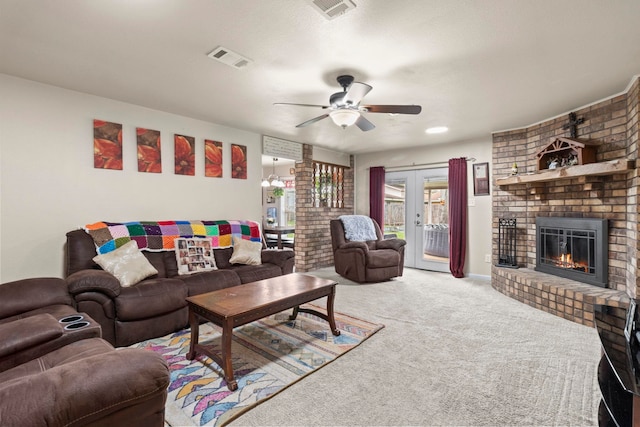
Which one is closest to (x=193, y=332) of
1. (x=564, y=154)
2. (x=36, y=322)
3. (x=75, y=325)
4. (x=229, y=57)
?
(x=75, y=325)

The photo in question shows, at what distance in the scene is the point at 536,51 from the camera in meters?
2.28

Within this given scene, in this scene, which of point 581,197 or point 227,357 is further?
point 581,197

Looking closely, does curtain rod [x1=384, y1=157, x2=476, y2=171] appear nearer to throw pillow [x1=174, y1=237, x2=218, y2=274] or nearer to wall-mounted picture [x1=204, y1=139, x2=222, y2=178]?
A: wall-mounted picture [x1=204, y1=139, x2=222, y2=178]

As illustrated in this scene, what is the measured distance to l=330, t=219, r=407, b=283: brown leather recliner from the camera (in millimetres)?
4668

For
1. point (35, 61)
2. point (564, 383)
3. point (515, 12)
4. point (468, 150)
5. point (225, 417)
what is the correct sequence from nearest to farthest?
point (225, 417) → point (515, 12) → point (564, 383) → point (35, 61) → point (468, 150)

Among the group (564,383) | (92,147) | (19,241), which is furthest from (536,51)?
(19,241)

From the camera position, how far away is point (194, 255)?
11.3 ft

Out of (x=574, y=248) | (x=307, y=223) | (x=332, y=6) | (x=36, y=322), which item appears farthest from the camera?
(x=307, y=223)

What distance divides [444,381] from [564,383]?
779 millimetres

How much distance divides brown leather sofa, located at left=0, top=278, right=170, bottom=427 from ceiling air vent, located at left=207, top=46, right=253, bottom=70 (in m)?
2.00

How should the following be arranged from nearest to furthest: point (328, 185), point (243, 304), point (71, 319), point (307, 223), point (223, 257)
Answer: point (71, 319) < point (243, 304) < point (223, 257) < point (307, 223) < point (328, 185)

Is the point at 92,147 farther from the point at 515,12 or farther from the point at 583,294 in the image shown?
the point at 583,294

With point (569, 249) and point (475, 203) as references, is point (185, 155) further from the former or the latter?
point (569, 249)

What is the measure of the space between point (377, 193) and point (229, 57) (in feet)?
14.3
